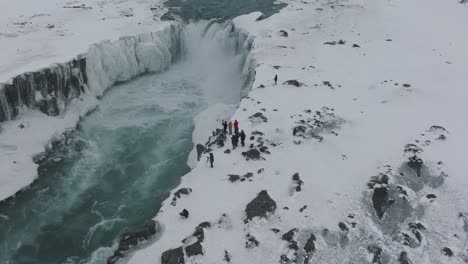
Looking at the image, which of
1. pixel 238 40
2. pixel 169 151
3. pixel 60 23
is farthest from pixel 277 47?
pixel 60 23

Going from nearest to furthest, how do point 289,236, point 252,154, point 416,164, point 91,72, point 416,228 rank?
point 289,236, point 416,228, point 416,164, point 252,154, point 91,72

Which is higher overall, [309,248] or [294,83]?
[294,83]

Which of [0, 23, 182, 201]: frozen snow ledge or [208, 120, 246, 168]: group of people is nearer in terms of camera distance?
[208, 120, 246, 168]: group of people

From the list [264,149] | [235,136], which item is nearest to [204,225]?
[235,136]

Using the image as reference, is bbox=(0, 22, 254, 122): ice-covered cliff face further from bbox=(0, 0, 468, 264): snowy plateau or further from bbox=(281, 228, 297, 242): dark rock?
bbox=(281, 228, 297, 242): dark rock

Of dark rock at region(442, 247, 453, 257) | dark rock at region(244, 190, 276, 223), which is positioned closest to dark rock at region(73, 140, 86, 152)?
dark rock at region(244, 190, 276, 223)

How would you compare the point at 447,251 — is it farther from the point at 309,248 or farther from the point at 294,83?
the point at 294,83

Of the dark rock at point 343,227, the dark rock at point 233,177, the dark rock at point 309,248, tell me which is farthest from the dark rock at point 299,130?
the dark rock at point 309,248
